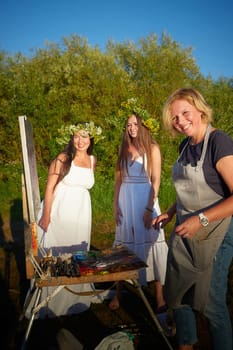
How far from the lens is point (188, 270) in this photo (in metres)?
2.09

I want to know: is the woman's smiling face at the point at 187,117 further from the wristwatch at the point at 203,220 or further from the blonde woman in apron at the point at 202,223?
the wristwatch at the point at 203,220

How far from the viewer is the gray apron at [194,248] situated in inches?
79.9

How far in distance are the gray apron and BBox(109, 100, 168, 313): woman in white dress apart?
→ 1.36m

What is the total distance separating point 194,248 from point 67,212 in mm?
1867

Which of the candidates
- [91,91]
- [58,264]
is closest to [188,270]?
[58,264]

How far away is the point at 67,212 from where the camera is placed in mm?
3600

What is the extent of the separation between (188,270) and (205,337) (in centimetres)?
140

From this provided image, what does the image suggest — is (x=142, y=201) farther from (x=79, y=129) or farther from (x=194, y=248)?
(x=194, y=248)

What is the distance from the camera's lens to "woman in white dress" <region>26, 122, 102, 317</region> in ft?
11.5

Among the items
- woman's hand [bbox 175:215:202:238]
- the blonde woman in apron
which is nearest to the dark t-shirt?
the blonde woman in apron

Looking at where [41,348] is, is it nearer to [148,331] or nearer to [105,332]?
[105,332]

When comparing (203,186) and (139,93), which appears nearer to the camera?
(203,186)

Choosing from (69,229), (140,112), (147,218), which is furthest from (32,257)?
(140,112)

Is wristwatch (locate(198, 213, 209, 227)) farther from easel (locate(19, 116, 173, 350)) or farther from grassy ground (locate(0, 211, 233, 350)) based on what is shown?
grassy ground (locate(0, 211, 233, 350))
